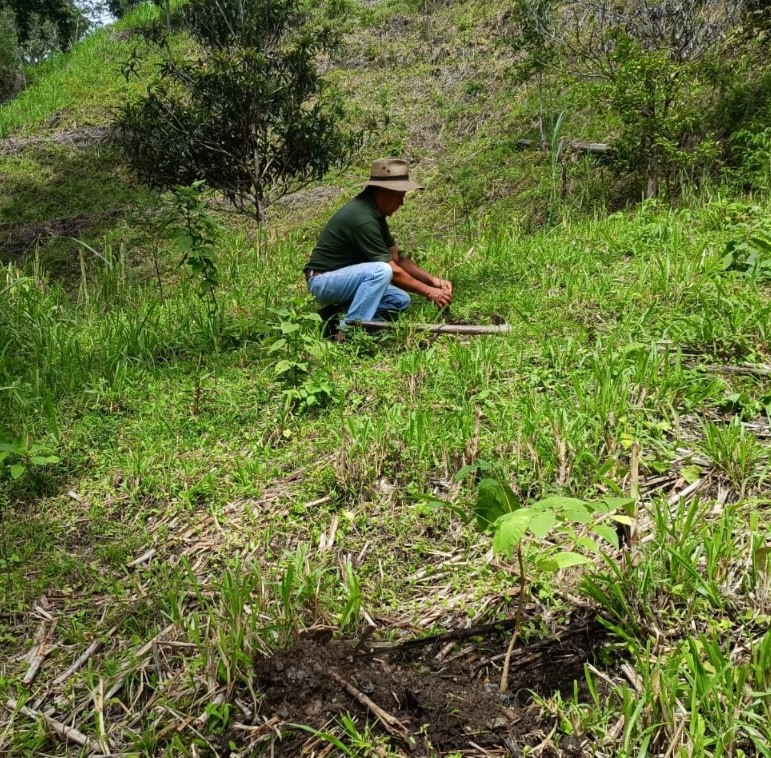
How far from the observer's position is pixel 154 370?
4285mm

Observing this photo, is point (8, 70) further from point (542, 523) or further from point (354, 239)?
point (542, 523)

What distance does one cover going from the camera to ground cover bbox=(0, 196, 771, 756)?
5.66 ft

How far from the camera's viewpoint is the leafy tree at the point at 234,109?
24.9 ft

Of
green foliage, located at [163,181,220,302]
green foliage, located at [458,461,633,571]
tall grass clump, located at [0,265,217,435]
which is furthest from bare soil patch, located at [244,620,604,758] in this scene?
green foliage, located at [163,181,220,302]

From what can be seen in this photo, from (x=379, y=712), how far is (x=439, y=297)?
3.07 metres

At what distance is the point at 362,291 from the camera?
443cm

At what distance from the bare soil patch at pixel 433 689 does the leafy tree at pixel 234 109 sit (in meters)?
6.99

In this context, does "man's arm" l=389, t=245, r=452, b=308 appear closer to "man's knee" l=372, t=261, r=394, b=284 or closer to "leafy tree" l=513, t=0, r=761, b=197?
"man's knee" l=372, t=261, r=394, b=284

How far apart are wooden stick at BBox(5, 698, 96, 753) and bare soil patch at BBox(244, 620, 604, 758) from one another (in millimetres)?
519

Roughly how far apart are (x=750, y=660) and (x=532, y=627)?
557 millimetres

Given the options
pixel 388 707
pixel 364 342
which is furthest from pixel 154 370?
pixel 388 707

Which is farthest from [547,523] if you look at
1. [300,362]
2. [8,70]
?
[8,70]

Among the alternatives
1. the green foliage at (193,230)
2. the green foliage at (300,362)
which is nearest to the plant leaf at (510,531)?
the green foliage at (300,362)

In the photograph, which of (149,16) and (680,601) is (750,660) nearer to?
(680,601)
